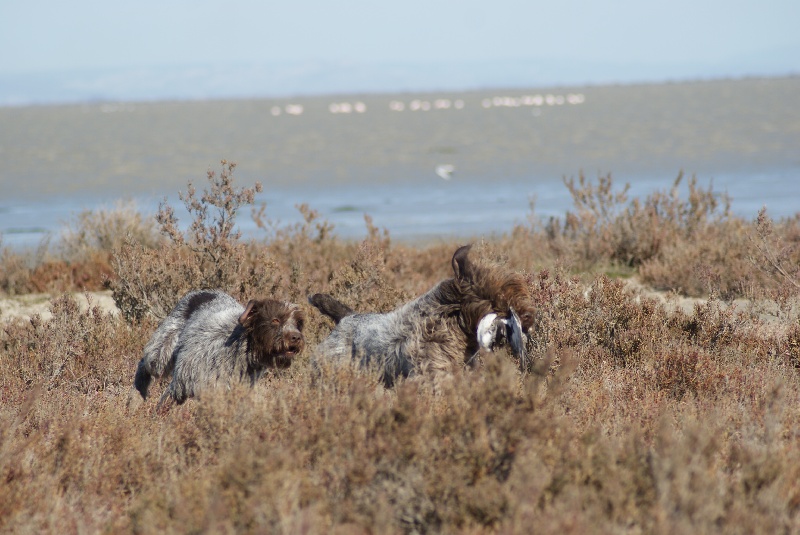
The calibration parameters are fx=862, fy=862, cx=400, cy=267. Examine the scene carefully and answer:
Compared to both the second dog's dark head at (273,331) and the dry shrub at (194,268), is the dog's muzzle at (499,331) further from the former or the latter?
the dry shrub at (194,268)

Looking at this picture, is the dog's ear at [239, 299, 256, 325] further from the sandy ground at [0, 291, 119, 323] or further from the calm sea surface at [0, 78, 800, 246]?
the calm sea surface at [0, 78, 800, 246]

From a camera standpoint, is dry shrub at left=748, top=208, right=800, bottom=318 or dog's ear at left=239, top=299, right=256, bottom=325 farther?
dry shrub at left=748, top=208, right=800, bottom=318

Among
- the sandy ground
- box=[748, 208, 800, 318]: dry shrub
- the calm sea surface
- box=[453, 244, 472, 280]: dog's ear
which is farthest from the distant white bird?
box=[453, 244, 472, 280]: dog's ear

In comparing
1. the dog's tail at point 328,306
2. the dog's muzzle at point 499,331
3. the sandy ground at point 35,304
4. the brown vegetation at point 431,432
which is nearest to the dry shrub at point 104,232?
the sandy ground at point 35,304

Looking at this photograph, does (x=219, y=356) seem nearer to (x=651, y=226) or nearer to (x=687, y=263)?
(x=687, y=263)

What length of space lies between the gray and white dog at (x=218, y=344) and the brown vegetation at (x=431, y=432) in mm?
315

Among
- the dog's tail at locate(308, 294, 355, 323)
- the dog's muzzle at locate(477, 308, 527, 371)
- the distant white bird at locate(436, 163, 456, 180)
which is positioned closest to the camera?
the dog's muzzle at locate(477, 308, 527, 371)

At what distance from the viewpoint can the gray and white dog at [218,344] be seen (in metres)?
6.09

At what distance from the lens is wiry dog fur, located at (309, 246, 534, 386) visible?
5.31 metres

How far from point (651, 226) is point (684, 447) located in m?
8.85

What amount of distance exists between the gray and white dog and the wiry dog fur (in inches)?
18.9

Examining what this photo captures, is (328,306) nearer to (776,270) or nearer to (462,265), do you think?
(462,265)

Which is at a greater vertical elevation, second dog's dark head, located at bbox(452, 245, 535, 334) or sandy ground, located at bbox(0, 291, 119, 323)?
second dog's dark head, located at bbox(452, 245, 535, 334)

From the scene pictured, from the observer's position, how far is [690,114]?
210ft
